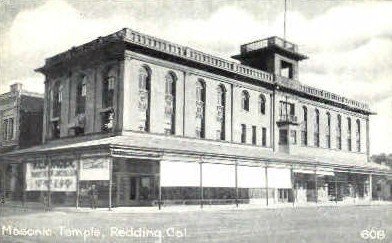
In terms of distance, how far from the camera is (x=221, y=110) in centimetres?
3447

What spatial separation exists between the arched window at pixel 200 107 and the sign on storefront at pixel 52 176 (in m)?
9.67

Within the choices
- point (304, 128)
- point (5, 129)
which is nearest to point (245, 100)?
point (304, 128)

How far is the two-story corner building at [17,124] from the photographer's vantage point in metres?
36.1

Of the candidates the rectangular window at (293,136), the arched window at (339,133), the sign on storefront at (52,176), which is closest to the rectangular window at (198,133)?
the sign on storefront at (52,176)

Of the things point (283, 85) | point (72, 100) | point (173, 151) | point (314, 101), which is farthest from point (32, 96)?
point (314, 101)

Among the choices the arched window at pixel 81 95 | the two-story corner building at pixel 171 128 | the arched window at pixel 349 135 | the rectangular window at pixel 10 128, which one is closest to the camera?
the two-story corner building at pixel 171 128

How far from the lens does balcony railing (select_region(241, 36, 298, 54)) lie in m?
39.1

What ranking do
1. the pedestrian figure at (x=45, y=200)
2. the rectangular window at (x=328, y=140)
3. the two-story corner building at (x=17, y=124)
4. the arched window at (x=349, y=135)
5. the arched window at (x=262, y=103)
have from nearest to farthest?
1. the pedestrian figure at (x=45, y=200)
2. the two-story corner building at (x=17, y=124)
3. the arched window at (x=262, y=103)
4. the rectangular window at (x=328, y=140)
5. the arched window at (x=349, y=135)

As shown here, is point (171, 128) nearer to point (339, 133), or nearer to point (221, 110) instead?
point (221, 110)

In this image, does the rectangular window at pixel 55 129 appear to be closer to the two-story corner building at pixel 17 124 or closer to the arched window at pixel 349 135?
the two-story corner building at pixel 17 124

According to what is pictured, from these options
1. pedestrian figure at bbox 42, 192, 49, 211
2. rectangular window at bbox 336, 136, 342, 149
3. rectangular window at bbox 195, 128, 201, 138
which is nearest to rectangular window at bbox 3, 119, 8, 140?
pedestrian figure at bbox 42, 192, 49, 211

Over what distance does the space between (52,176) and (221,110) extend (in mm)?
12681

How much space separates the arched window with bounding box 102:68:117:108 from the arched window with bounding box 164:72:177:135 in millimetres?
3292

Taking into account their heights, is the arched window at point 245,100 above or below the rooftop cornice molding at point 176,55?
below
